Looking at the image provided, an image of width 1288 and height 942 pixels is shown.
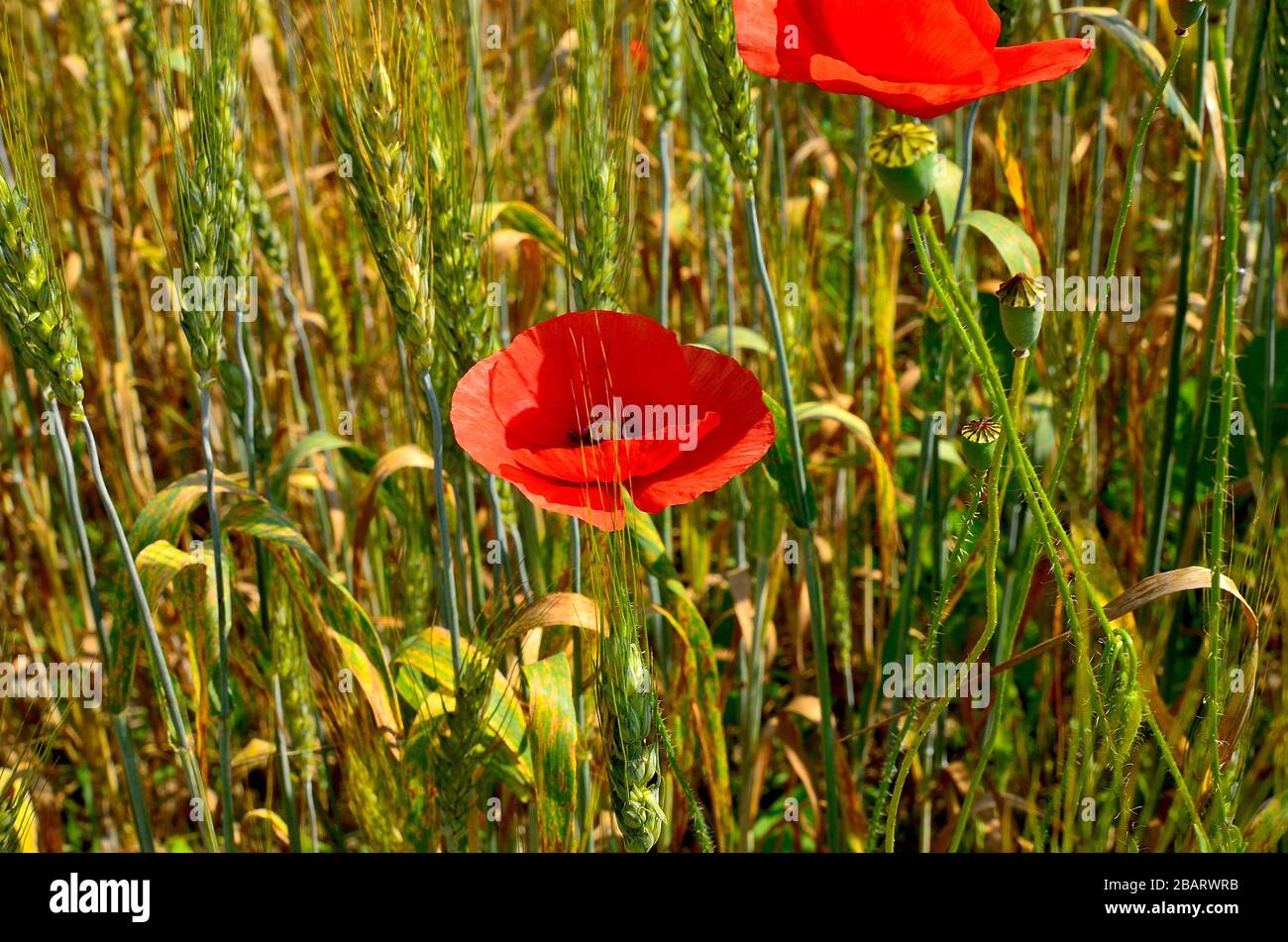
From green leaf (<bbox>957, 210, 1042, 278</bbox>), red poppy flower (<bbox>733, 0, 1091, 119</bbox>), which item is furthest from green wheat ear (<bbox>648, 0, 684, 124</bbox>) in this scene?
red poppy flower (<bbox>733, 0, 1091, 119</bbox>)

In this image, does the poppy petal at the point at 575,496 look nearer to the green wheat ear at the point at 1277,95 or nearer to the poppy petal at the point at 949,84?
the poppy petal at the point at 949,84

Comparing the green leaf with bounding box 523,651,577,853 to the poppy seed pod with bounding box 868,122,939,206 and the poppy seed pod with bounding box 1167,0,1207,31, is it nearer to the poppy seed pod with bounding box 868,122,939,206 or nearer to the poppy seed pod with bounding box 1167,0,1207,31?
the poppy seed pod with bounding box 868,122,939,206

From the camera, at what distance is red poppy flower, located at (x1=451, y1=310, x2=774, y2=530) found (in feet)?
2.45

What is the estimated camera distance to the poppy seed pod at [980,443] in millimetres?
756

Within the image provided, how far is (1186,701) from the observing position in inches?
39.5

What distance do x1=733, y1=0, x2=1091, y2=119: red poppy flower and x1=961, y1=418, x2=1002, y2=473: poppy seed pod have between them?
204 millimetres

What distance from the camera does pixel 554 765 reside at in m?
0.93

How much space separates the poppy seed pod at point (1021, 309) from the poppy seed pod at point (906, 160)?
0.35 feet

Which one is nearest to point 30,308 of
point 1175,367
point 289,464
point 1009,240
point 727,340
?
point 289,464

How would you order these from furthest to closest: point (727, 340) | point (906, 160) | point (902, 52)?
point (727, 340) < point (902, 52) < point (906, 160)

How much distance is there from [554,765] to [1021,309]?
512 mm

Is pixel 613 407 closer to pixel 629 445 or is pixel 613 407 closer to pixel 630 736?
pixel 629 445

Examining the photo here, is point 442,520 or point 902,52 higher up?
point 902,52
